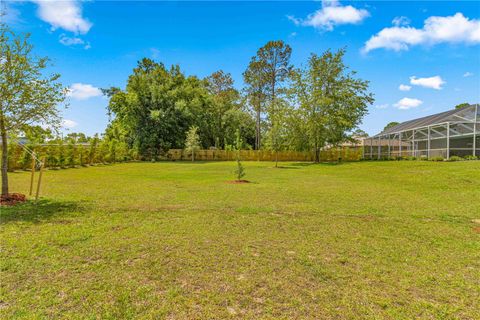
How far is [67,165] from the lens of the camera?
67.9ft

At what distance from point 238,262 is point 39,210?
5.37 meters

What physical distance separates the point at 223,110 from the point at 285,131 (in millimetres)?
18602

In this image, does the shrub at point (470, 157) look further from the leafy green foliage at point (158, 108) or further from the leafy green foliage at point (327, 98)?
the leafy green foliage at point (158, 108)

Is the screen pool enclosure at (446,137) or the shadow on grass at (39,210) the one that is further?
the screen pool enclosure at (446,137)

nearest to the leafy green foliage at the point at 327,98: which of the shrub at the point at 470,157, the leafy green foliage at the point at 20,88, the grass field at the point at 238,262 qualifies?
the shrub at the point at 470,157

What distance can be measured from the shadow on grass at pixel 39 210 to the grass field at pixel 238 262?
2cm

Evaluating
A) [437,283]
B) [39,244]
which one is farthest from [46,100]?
[437,283]

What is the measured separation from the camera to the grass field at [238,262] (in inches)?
99.0

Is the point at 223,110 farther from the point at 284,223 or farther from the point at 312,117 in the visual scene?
the point at 284,223

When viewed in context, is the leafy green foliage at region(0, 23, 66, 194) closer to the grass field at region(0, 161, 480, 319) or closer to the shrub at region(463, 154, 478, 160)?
the grass field at region(0, 161, 480, 319)

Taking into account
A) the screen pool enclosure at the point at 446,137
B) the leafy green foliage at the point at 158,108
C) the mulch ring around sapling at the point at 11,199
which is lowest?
the mulch ring around sapling at the point at 11,199

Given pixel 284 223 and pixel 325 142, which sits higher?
pixel 325 142

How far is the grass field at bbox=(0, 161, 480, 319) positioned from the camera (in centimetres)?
251

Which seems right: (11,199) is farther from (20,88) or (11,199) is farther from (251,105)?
(251,105)
